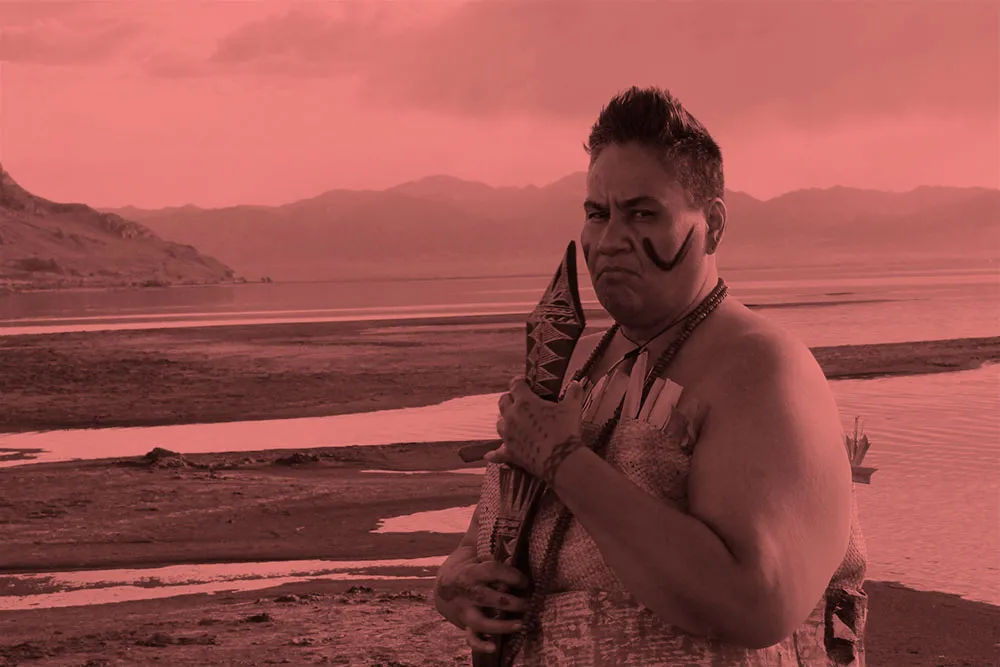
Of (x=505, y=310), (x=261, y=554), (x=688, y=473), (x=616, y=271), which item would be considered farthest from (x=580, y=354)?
(x=505, y=310)

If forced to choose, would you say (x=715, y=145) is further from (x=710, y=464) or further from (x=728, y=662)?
(x=728, y=662)

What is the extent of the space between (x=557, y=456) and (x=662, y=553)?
24 centimetres

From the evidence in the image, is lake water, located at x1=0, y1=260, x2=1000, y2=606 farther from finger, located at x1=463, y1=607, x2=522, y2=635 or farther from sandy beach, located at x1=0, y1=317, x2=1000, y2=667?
finger, located at x1=463, y1=607, x2=522, y2=635

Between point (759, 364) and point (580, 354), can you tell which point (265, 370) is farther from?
point (759, 364)

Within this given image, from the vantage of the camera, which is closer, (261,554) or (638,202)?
(638,202)

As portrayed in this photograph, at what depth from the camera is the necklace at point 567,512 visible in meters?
2.15

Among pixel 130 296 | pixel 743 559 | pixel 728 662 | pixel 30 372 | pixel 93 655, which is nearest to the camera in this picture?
pixel 743 559

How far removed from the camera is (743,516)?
1.88 m

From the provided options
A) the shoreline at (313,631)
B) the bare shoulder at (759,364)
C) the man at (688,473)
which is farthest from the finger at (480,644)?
the shoreline at (313,631)

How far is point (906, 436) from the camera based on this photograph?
13.9m

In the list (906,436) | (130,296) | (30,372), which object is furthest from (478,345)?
(130,296)

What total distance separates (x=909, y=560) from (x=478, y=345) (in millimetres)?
19926

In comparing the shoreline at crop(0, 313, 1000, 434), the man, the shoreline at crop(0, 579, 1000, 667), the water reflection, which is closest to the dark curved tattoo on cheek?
the man

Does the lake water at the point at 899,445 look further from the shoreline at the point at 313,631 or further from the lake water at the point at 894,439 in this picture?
the shoreline at the point at 313,631
